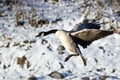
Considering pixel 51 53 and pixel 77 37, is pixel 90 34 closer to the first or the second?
pixel 77 37

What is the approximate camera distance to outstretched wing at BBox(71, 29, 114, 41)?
10.0 feet

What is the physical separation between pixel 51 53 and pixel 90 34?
3.35 metres

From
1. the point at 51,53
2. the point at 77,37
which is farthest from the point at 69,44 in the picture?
the point at 51,53

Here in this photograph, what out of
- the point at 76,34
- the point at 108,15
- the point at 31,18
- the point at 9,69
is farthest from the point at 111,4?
the point at 76,34

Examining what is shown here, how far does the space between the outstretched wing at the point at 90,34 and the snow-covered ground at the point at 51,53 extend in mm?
2673

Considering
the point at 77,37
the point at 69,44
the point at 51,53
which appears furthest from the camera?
the point at 51,53

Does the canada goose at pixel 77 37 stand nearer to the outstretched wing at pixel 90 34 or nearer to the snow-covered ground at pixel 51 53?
the outstretched wing at pixel 90 34

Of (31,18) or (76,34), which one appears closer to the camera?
(76,34)

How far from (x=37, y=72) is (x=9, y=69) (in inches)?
17.9

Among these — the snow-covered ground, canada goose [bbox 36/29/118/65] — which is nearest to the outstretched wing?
canada goose [bbox 36/29/118/65]

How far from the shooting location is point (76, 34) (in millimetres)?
3230

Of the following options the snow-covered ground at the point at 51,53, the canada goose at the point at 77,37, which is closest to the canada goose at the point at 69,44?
the canada goose at the point at 77,37

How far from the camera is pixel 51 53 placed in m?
6.43

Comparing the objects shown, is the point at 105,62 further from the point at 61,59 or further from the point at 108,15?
the point at 108,15
